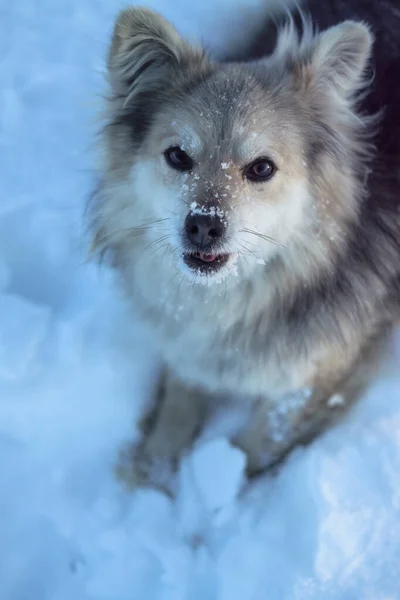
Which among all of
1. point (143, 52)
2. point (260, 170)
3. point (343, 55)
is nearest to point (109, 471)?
point (260, 170)

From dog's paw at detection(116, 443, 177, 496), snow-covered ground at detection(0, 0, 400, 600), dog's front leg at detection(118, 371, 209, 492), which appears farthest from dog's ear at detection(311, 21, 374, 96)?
dog's paw at detection(116, 443, 177, 496)

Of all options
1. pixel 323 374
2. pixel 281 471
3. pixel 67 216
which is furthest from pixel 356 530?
pixel 67 216

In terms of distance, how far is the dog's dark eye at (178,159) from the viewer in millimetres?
1371

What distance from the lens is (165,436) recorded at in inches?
75.0

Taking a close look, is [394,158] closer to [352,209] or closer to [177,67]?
[352,209]

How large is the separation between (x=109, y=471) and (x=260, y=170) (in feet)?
3.38

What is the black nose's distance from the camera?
1.29 meters

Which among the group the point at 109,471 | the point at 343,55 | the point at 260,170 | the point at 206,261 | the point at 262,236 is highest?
the point at 343,55

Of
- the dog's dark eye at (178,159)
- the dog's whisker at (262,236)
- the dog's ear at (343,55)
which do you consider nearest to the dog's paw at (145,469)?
the dog's whisker at (262,236)

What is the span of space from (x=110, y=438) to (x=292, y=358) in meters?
0.68

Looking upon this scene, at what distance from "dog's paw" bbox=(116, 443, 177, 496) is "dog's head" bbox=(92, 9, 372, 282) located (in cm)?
69

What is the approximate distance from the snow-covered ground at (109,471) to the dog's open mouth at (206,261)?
56 cm

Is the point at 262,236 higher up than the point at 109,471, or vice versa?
the point at 262,236

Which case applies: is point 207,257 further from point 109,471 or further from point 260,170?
point 109,471
